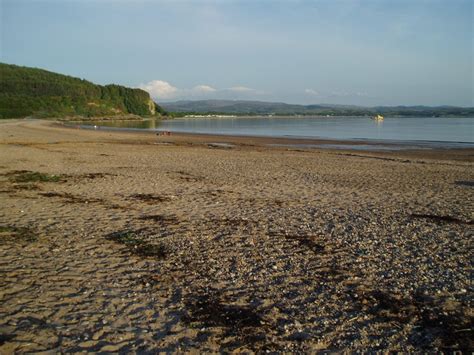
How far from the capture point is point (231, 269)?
582cm

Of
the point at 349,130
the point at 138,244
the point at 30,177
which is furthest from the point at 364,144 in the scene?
the point at 138,244

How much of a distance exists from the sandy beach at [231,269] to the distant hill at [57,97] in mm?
103357

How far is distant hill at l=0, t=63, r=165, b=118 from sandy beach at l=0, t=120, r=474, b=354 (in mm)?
103357

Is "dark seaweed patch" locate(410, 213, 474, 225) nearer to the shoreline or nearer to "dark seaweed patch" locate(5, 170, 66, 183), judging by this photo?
"dark seaweed patch" locate(5, 170, 66, 183)

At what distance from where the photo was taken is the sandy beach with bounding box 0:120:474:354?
412 cm

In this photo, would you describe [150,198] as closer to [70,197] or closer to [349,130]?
[70,197]

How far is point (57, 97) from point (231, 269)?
13101cm

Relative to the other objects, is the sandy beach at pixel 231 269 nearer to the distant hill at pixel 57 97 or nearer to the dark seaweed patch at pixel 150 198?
the dark seaweed patch at pixel 150 198

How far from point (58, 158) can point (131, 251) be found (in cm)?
1446

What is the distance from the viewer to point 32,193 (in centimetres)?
1074

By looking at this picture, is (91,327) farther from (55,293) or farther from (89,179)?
(89,179)

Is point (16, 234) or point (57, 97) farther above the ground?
point (57, 97)

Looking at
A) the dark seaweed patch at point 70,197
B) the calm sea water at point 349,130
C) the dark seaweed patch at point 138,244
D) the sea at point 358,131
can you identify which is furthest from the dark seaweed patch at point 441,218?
the calm sea water at point 349,130

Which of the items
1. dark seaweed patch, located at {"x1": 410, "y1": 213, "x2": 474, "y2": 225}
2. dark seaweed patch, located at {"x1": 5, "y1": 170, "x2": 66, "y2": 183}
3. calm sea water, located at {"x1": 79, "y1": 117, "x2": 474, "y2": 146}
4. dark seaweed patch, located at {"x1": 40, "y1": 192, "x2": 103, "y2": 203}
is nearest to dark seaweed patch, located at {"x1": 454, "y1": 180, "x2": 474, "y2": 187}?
dark seaweed patch, located at {"x1": 410, "y1": 213, "x2": 474, "y2": 225}
